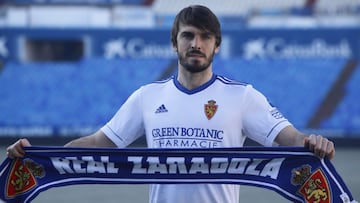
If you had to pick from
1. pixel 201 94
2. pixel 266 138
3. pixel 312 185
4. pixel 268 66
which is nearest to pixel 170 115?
pixel 201 94

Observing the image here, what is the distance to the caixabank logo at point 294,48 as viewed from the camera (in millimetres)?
19609

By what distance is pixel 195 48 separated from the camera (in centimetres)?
338

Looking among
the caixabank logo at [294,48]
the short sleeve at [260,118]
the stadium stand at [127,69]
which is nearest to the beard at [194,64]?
the short sleeve at [260,118]

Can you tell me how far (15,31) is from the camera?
20.2 meters

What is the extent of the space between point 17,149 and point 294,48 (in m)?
16.5

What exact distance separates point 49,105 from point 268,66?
16.8 feet

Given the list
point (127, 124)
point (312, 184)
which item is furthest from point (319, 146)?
point (127, 124)

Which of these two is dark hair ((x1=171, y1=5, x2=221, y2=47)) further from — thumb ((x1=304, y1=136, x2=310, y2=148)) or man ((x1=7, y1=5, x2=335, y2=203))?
thumb ((x1=304, y1=136, x2=310, y2=148))

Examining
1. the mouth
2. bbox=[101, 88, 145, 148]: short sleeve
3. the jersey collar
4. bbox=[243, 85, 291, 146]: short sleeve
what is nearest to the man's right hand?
bbox=[101, 88, 145, 148]: short sleeve

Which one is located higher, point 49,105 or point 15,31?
point 15,31

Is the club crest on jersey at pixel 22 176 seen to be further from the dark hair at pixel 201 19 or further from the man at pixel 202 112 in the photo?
the dark hair at pixel 201 19

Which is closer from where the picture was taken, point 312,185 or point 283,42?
point 312,185

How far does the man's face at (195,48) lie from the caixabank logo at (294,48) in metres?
16.3

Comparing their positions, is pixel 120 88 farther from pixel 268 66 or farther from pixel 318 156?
pixel 318 156
